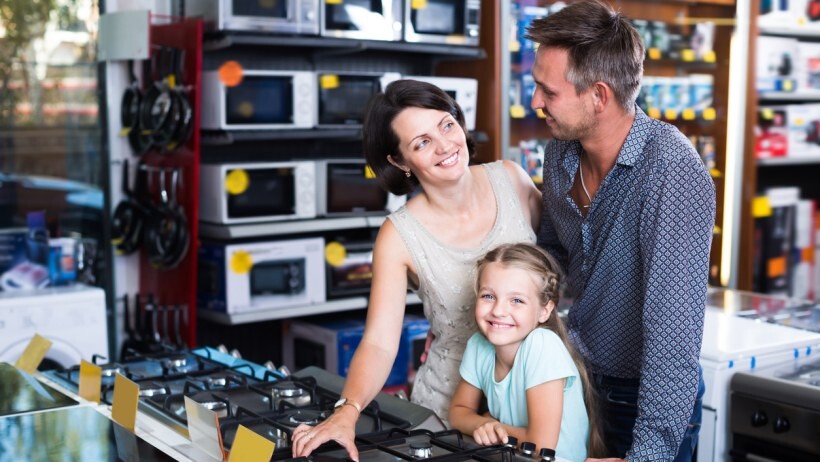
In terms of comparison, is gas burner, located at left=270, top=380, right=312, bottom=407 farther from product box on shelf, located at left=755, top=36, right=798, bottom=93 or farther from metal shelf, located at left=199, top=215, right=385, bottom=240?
product box on shelf, located at left=755, top=36, right=798, bottom=93

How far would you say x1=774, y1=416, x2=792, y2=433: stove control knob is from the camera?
8.12 ft

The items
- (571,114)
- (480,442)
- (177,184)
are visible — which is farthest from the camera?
(177,184)

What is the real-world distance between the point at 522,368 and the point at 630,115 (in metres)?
0.55

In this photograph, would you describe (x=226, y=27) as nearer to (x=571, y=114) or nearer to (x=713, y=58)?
(x=571, y=114)

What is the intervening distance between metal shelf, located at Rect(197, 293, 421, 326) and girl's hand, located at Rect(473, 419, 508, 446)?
2.46 m

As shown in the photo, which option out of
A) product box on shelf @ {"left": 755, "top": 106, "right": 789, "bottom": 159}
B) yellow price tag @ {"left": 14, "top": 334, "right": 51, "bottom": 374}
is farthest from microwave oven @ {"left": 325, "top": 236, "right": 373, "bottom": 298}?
product box on shelf @ {"left": 755, "top": 106, "right": 789, "bottom": 159}

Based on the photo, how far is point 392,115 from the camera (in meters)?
2.13

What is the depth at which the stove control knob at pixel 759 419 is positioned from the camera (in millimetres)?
2521

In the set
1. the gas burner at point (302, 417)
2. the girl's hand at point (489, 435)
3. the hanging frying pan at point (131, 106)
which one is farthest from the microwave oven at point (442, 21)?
the girl's hand at point (489, 435)

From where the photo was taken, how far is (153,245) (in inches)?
165

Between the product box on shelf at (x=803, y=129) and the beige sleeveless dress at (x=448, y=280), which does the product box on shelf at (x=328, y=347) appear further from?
the product box on shelf at (x=803, y=129)

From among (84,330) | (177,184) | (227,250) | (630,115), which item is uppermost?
(630,115)

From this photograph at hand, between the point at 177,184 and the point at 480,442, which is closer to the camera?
the point at 480,442

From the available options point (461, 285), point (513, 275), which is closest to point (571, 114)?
point (513, 275)
